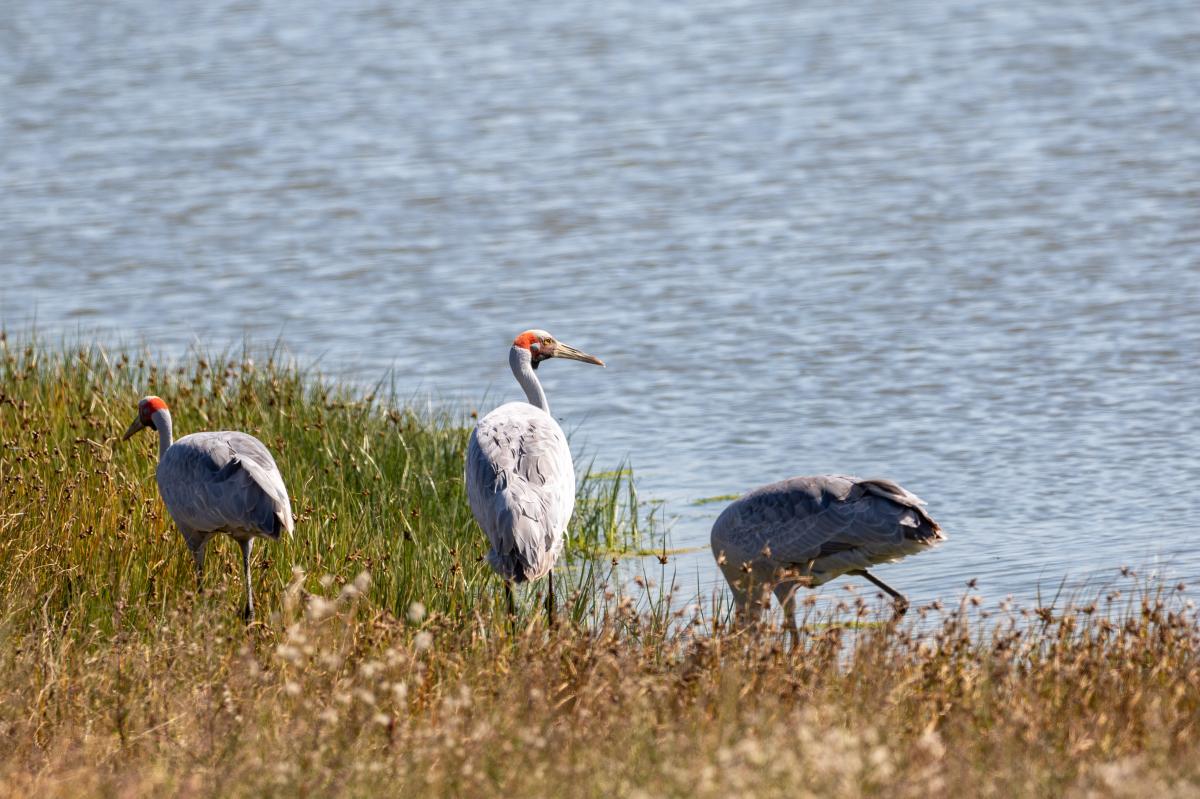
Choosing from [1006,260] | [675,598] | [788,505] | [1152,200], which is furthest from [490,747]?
[1152,200]

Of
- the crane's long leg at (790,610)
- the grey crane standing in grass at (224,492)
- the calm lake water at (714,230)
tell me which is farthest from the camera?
the calm lake water at (714,230)

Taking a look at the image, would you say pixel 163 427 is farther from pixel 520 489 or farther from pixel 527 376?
pixel 520 489

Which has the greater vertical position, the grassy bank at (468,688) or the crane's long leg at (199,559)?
the grassy bank at (468,688)

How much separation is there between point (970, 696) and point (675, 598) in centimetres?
344

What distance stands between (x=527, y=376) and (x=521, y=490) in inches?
64.6

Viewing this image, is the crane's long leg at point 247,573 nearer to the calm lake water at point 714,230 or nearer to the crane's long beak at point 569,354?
the crane's long beak at point 569,354

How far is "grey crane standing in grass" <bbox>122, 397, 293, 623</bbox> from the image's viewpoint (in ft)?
26.9

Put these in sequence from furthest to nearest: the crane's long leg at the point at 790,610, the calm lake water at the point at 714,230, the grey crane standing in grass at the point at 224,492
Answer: the calm lake water at the point at 714,230
the grey crane standing in grass at the point at 224,492
the crane's long leg at the point at 790,610

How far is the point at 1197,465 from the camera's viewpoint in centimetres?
1135

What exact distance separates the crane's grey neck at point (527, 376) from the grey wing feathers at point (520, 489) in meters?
0.60

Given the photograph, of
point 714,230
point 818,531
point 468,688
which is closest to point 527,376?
point 818,531

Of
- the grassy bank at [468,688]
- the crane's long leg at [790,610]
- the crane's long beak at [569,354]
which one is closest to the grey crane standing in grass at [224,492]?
the grassy bank at [468,688]

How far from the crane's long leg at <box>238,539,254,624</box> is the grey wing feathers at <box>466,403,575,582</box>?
1089mm

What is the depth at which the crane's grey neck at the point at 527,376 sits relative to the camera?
9781 millimetres
